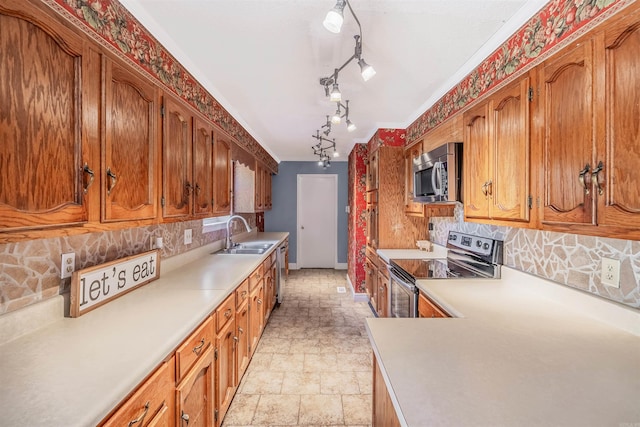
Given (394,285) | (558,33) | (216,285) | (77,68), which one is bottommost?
(394,285)

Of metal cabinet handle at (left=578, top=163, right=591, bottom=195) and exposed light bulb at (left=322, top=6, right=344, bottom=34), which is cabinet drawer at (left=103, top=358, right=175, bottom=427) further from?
metal cabinet handle at (left=578, top=163, right=591, bottom=195)

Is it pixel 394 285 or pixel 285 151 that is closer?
pixel 394 285

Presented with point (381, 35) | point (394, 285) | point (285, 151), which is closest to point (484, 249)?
point (394, 285)

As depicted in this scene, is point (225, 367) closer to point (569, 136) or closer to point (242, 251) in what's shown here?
point (242, 251)

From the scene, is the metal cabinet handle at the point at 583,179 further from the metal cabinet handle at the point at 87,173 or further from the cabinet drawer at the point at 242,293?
the cabinet drawer at the point at 242,293

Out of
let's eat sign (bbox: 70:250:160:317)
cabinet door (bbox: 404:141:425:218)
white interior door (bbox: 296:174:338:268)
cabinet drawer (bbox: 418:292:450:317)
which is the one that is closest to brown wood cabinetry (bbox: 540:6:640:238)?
cabinet drawer (bbox: 418:292:450:317)

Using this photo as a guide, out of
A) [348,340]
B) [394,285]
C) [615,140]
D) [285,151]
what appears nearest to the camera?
[615,140]

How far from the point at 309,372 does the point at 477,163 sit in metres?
2.05

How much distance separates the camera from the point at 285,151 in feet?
16.9

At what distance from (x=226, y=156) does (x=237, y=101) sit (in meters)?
0.56

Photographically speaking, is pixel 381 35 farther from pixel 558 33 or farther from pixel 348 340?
pixel 348 340

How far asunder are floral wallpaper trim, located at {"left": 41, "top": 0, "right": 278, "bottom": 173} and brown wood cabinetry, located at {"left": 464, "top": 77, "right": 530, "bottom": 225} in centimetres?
190

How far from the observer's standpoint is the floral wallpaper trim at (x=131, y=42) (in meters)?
1.06

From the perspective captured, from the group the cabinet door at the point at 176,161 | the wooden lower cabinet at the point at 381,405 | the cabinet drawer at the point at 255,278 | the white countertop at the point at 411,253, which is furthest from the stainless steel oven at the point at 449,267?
the cabinet door at the point at 176,161
